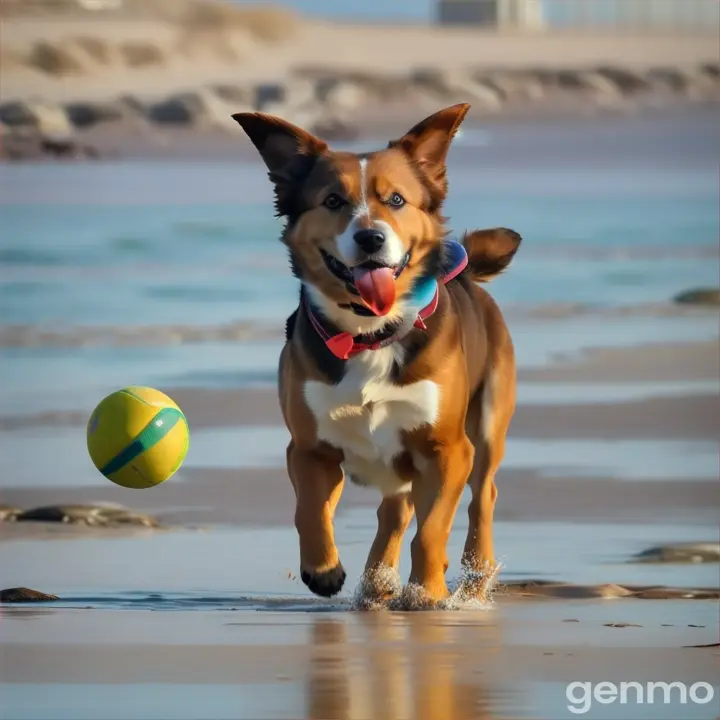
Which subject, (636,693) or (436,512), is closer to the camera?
(636,693)

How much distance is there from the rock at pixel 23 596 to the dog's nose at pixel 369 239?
62.2 inches

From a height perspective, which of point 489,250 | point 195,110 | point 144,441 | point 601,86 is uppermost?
point 601,86

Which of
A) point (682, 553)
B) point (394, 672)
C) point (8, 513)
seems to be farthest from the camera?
point (8, 513)

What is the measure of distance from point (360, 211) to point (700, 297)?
30.2 feet

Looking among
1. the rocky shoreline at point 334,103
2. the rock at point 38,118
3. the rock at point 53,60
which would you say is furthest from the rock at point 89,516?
the rock at point 53,60

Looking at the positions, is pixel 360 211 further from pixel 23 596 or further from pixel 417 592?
pixel 23 596

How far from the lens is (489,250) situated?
8039 millimetres

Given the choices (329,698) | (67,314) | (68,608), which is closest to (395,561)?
(68,608)

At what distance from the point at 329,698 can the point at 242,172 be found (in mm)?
25558

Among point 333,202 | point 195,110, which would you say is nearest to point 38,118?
point 195,110

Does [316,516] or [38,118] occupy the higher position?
[38,118]

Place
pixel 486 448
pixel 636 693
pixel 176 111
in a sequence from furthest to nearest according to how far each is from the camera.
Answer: pixel 176 111 < pixel 486 448 < pixel 636 693

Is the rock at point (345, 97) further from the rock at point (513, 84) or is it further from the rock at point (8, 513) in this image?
the rock at point (8, 513)

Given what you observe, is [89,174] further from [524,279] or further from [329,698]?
[329,698]
